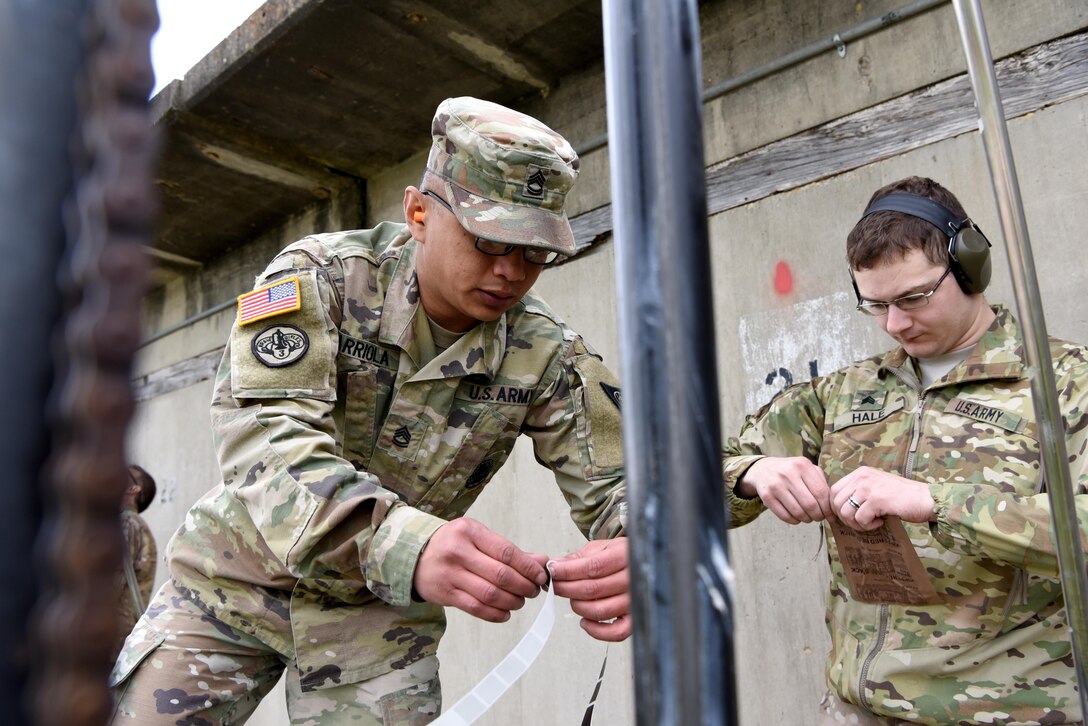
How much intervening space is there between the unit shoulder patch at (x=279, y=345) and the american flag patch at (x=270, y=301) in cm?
3

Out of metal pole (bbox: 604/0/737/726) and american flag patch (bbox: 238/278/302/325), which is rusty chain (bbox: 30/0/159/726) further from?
american flag patch (bbox: 238/278/302/325)

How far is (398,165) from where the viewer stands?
4.75 metres

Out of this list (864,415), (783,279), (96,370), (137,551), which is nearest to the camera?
(96,370)

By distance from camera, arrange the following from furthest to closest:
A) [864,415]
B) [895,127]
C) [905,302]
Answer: [895,127]
[864,415]
[905,302]

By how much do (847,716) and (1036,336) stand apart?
114 cm

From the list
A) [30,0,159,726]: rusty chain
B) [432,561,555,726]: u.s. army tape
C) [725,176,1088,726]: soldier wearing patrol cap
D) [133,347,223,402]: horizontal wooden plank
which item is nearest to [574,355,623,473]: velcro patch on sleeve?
[725,176,1088,726]: soldier wearing patrol cap

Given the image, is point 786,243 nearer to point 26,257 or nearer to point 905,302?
point 905,302

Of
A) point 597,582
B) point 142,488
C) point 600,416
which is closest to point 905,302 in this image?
point 600,416

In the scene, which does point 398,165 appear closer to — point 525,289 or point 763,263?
point 763,263

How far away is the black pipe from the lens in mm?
321

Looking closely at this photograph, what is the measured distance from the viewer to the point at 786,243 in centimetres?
313

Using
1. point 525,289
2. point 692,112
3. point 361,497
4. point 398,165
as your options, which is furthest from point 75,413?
point 398,165

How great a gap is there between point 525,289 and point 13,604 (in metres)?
1.62

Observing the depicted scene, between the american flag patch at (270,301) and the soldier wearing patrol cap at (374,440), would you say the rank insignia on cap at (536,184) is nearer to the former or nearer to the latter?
the soldier wearing patrol cap at (374,440)
